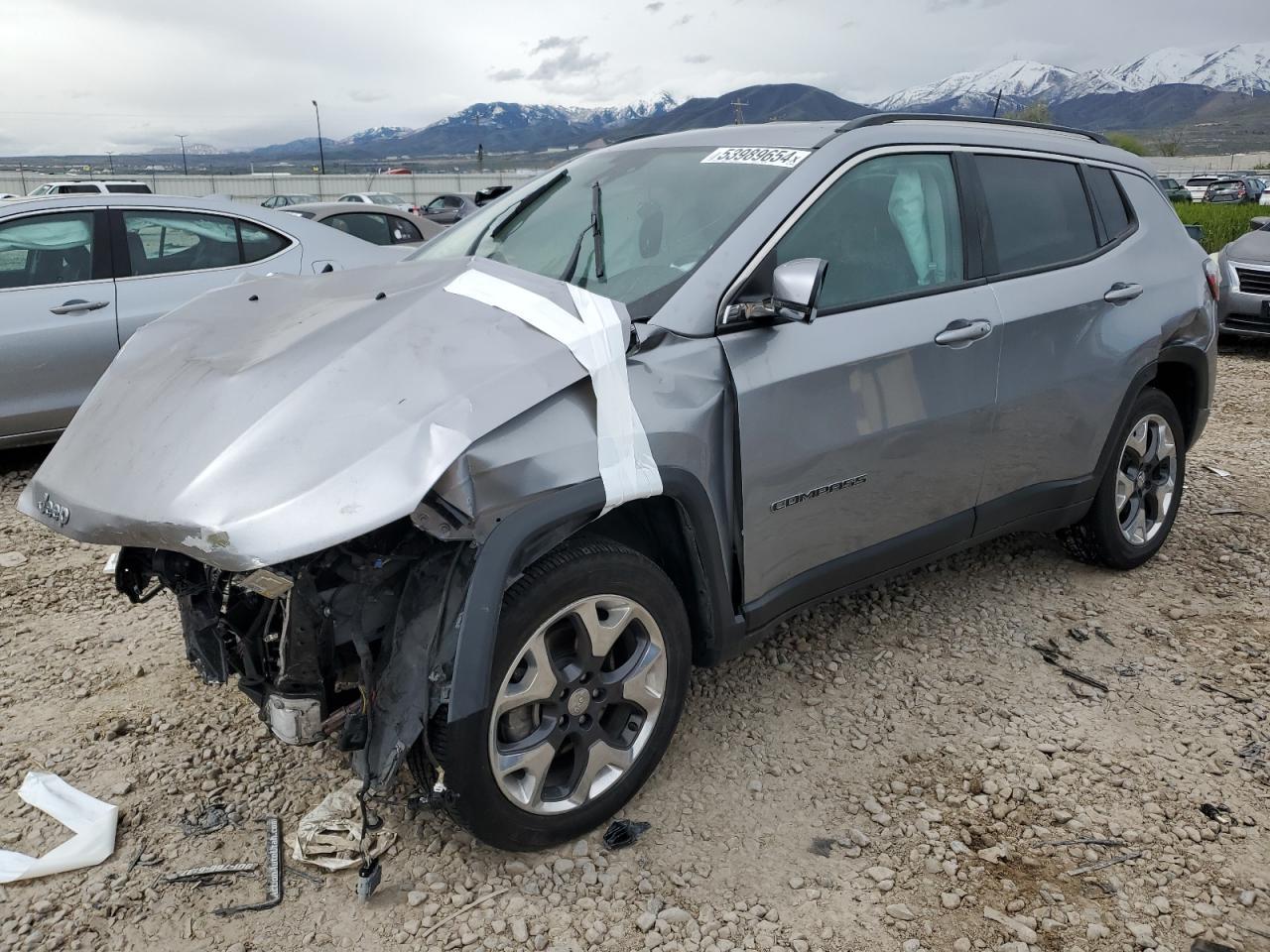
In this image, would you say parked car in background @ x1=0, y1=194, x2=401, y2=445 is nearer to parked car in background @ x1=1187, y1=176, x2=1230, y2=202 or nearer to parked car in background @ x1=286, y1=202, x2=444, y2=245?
parked car in background @ x1=286, y1=202, x2=444, y2=245

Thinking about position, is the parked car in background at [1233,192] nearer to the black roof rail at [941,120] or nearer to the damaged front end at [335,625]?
the black roof rail at [941,120]

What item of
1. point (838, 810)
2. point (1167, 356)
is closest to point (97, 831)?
point (838, 810)

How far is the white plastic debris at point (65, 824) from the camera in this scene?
8.13 ft

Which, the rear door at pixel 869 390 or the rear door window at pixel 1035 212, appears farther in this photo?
the rear door window at pixel 1035 212

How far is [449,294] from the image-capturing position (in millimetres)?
2625

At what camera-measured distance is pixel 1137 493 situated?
4.30m

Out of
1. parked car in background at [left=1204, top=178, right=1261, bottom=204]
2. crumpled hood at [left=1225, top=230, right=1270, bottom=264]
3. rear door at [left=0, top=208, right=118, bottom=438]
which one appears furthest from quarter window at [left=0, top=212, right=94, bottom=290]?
parked car in background at [left=1204, top=178, right=1261, bottom=204]

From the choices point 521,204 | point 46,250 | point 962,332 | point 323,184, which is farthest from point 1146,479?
point 323,184

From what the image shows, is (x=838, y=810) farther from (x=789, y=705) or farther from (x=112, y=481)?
(x=112, y=481)

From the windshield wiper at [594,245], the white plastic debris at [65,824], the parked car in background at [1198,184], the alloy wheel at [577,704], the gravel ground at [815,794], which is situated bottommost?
the gravel ground at [815,794]

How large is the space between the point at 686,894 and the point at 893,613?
182 centimetres

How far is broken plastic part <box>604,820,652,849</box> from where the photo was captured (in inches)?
104

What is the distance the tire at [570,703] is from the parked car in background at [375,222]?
30.7 feet

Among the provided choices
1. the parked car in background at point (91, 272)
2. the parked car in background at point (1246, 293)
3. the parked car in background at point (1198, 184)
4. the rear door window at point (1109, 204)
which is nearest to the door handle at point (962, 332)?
the rear door window at point (1109, 204)
